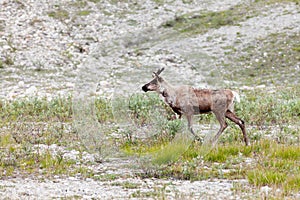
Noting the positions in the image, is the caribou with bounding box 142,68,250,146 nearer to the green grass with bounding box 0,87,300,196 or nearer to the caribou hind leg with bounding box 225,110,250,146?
→ the caribou hind leg with bounding box 225,110,250,146

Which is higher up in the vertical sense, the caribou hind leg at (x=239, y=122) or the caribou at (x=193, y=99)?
the caribou at (x=193, y=99)

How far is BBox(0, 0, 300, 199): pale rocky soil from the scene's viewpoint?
9672 mm

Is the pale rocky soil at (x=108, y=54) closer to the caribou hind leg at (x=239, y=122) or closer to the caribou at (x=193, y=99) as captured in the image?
the caribou at (x=193, y=99)

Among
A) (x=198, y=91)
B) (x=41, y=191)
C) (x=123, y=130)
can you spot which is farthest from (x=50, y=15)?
(x=41, y=191)

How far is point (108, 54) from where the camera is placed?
12.7 metres

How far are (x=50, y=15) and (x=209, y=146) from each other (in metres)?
22.1

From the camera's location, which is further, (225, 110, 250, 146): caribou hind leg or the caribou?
(225, 110, 250, 146): caribou hind leg

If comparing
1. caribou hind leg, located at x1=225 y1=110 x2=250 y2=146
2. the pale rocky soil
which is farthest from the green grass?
the pale rocky soil

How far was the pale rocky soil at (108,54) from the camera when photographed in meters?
9.67

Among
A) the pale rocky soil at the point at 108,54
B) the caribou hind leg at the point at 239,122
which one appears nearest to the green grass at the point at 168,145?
the caribou hind leg at the point at 239,122

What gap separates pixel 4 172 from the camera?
10883 mm

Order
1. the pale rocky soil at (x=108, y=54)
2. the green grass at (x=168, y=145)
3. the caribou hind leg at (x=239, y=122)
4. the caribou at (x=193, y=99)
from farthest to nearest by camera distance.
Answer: the caribou hind leg at (x=239, y=122) < the caribou at (x=193, y=99) < the green grass at (x=168, y=145) < the pale rocky soil at (x=108, y=54)

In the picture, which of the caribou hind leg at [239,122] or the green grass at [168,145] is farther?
the caribou hind leg at [239,122]

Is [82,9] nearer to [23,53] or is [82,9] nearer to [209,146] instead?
[23,53]
